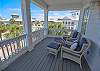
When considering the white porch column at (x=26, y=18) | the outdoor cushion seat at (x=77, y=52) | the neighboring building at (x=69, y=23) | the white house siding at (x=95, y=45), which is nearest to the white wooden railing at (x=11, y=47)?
the white porch column at (x=26, y=18)

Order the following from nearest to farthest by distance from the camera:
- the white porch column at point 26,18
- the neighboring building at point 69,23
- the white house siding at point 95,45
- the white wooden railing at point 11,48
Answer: the white house siding at point 95,45 → the white wooden railing at point 11,48 → the white porch column at point 26,18 → the neighboring building at point 69,23

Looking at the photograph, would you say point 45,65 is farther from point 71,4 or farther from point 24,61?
point 71,4

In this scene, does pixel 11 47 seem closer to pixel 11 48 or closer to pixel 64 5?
pixel 11 48

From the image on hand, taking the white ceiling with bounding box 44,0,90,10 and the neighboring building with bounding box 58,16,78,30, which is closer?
the white ceiling with bounding box 44,0,90,10

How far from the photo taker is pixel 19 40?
339cm

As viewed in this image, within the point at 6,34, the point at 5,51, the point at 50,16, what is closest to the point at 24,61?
the point at 5,51

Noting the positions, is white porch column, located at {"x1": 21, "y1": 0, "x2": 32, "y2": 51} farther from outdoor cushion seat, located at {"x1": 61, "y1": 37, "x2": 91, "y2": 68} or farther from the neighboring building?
the neighboring building

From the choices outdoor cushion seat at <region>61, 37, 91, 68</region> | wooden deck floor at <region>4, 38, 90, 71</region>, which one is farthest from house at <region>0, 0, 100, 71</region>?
outdoor cushion seat at <region>61, 37, 91, 68</region>

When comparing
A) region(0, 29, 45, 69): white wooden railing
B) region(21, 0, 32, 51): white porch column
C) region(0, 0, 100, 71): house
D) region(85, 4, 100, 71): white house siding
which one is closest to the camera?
region(85, 4, 100, 71): white house siding

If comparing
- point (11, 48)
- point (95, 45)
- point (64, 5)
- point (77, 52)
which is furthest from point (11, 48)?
point (64, 5)

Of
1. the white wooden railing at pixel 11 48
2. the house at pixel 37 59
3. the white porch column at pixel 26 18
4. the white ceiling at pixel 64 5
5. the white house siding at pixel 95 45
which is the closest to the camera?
Answer: the white house siding at pixel 95 45

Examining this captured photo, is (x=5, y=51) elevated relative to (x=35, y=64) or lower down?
elevated

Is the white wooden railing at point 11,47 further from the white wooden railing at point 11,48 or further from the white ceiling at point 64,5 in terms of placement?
the white ceiling at point 64,5

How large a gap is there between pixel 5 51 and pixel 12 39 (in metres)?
0.45
